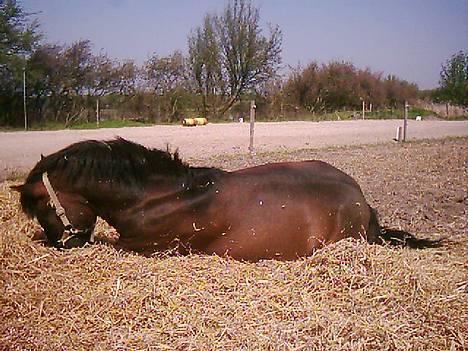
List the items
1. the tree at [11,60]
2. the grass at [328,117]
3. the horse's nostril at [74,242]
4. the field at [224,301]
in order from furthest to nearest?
the grass at [328,117]
the tree at [11,60]
the horse's nostril at [74,242]
the field at [224,301]

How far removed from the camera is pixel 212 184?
392 cm

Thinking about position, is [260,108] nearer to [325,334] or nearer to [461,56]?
[461,56]

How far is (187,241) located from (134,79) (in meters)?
26.7

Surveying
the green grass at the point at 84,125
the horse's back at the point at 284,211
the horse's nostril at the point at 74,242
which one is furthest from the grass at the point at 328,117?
the horse's nostril at the point at 74,242

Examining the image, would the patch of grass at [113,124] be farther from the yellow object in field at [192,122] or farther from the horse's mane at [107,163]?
the horse's mane at [107,163]

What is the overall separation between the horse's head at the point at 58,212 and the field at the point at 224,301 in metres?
0.10

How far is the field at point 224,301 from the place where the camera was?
9.10 feet

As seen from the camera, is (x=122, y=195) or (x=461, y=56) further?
(x=461, y=56)

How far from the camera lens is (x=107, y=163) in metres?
3.66

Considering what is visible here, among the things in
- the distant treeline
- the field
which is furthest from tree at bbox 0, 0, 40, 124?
the field

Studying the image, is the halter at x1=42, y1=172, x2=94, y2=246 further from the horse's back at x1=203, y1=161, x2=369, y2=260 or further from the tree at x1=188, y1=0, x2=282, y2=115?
the tree at x1=188, y1=0, x2=282, y2=115

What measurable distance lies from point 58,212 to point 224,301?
127cm

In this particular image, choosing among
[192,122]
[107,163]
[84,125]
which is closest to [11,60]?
[84,125]

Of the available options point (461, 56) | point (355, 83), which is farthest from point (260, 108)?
point (461, 56)
